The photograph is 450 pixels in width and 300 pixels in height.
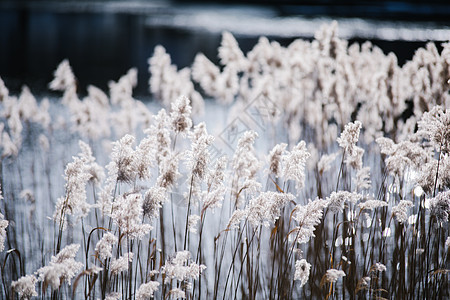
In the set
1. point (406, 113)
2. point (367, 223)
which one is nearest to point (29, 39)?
point (406, 113)

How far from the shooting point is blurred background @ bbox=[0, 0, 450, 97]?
9.95 m

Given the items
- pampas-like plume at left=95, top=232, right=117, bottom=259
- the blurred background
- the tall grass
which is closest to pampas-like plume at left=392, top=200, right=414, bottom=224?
the tall grass

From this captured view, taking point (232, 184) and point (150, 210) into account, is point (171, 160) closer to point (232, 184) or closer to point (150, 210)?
point (150, 210)

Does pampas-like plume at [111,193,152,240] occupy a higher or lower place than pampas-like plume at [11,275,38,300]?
higher

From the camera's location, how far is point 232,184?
257 centimetres

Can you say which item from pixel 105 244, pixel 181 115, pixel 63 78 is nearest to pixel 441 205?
pixel 181 115

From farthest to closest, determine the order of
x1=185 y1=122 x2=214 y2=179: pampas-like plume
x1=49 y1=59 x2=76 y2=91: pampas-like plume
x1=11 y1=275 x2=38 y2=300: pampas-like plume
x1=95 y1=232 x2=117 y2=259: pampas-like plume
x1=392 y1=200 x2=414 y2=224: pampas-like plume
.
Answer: x1=49 y1=59 x2=76 y2=91: pampas-like plume
x1=392 y1=200 x2=414 y2=224: pampas-like plume
x1=185 y1=122 x2=214 y2=179: pampas-like plume
x1=95 y1=232 x2=117 y2=259: pampas-like plume
x1=11 y1=275 x2=38 y2=300: pampas-like plume

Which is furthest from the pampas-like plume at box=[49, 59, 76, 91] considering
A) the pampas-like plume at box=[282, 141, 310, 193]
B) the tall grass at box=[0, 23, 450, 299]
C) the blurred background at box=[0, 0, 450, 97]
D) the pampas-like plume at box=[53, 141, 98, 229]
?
the blurred background at box=[0, 0, 450, 97]

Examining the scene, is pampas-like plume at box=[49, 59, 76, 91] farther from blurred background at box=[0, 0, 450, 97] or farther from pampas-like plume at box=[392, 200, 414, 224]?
blurred background at box=[0, 0, 450, 97]

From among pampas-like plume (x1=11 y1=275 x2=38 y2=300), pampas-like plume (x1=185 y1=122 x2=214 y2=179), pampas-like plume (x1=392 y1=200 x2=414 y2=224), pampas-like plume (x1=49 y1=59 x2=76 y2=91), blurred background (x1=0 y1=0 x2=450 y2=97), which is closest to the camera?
pampas-like plume (x1=11 y1=275 x2=38 y2=300)

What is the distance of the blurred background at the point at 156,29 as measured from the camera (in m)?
9.95

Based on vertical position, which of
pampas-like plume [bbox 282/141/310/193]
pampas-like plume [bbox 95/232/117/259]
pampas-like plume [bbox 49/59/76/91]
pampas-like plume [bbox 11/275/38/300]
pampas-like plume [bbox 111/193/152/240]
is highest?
pampas-like plume [bbox 49/59/76/91]

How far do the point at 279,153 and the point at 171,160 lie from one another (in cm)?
46

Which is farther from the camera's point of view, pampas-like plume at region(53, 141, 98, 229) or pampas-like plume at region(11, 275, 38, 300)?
pampas-like plume at region(53, 141, 98, 229)
